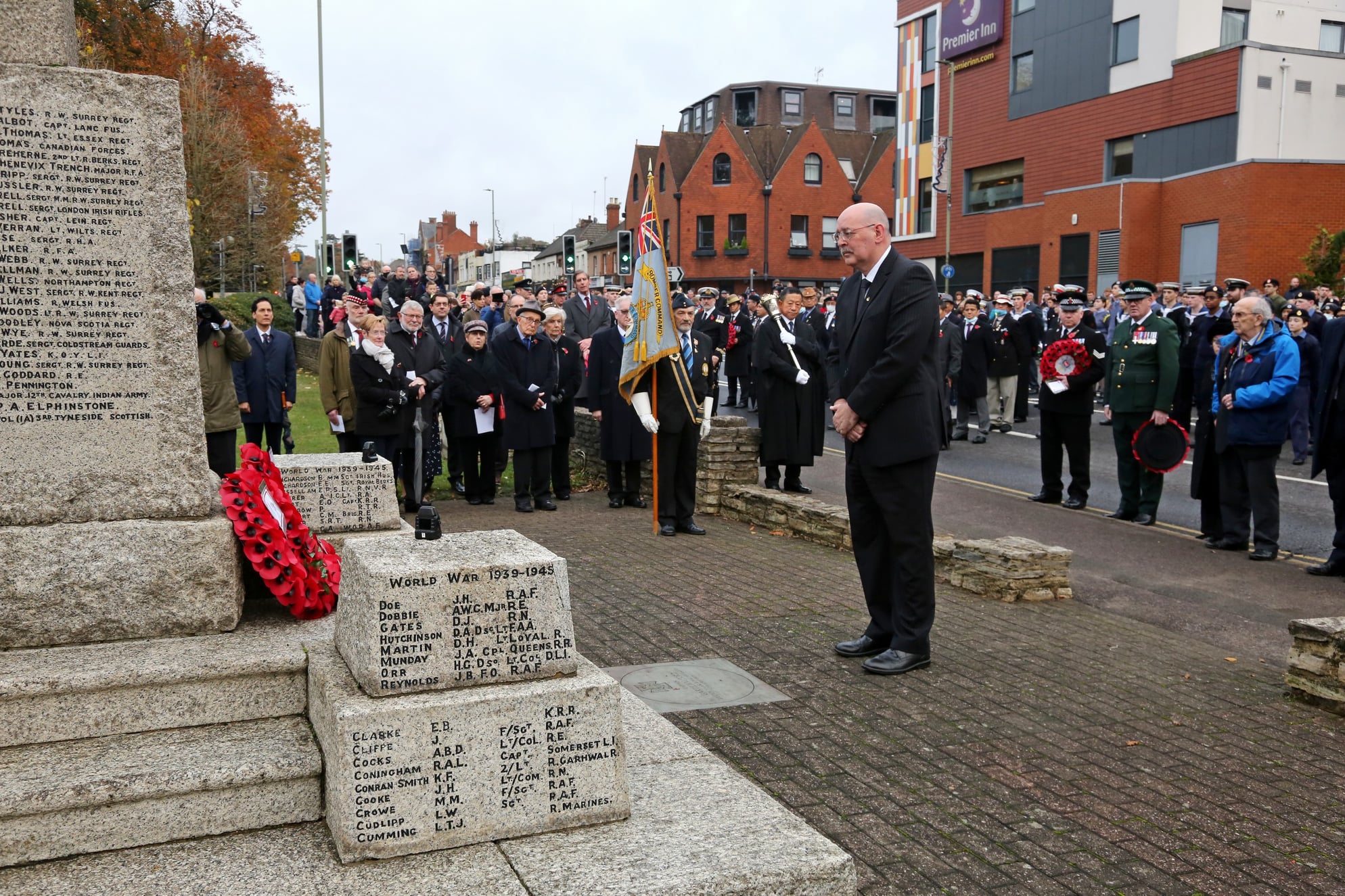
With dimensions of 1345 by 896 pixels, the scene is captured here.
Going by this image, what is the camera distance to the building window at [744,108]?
253ft

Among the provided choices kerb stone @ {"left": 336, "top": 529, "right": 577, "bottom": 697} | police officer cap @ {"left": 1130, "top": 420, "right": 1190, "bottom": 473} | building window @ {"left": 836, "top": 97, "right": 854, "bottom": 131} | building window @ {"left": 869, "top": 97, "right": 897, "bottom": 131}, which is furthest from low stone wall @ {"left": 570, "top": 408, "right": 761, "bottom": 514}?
building window @ {"left": 869, "top": 97, "right": 897, "bottom": 131}

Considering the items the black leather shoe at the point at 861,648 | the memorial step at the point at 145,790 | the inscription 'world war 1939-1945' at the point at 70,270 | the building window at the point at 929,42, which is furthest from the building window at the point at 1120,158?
the memorial step at the point at 145,790

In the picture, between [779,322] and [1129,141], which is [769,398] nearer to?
[779,322]

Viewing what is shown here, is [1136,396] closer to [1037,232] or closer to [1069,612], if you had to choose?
[1069,612]

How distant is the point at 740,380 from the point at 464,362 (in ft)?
45.7

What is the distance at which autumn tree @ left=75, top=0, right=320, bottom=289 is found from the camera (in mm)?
31344

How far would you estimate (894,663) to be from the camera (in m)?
6.10

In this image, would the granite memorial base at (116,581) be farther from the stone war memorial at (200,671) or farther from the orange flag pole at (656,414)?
the orange flag pole at (656,414)

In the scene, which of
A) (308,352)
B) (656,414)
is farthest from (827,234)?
(656,414)

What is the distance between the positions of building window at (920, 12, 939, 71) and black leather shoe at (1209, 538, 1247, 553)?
143 feet

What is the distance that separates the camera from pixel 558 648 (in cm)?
353

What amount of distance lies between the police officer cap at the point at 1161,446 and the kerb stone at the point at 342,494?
24.7 ft

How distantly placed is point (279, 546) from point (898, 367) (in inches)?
126

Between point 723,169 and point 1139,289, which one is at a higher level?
point 723,169
